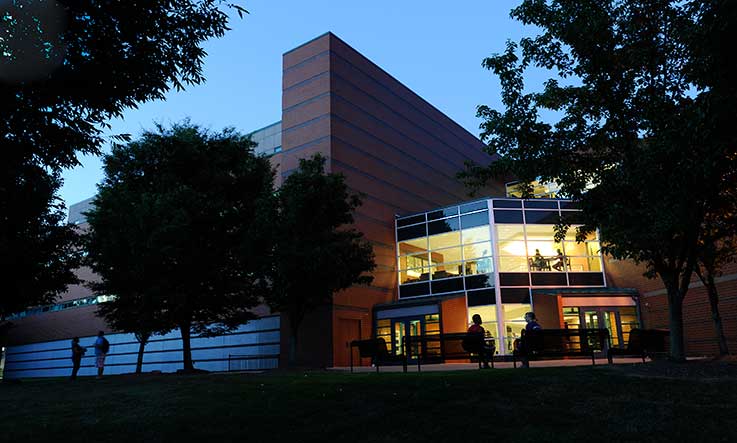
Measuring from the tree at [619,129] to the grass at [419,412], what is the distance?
3.46m

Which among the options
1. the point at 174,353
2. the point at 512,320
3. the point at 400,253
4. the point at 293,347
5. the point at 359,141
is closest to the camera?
the point at 293,347

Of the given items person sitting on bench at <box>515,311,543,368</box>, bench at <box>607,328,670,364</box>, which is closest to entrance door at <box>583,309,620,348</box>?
bench at <box>607,328,670,364</box>

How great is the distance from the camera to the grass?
656 centimetres

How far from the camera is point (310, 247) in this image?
770 inches

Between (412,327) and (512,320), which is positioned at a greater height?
(512,320)

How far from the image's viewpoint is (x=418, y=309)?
26094 millimetres

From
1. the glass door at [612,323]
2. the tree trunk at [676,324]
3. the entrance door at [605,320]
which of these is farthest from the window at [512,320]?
the tree trunk at [676,324]

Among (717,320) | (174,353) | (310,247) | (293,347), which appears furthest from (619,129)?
(174,353)

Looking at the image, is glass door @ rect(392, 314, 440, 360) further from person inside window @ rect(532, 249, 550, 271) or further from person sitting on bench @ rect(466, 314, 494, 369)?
person sitting on bench @ rect(466, 314, 494, 369)

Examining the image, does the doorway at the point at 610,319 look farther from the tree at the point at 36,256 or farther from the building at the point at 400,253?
the tree at the point at 36,256

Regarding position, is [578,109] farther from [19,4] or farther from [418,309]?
[418,309]

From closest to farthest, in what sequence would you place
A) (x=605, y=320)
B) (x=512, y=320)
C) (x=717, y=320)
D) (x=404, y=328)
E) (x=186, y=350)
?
(x=717, y=320) < (x=186, y=350) < (x=605, y=320) < (x=512, y=320) < (x=404, y=328)

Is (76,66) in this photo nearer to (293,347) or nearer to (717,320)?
(293,347)

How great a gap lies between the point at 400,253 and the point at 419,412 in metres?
21.5
